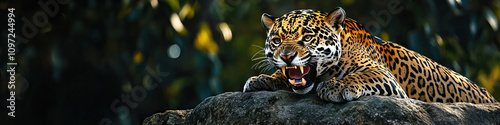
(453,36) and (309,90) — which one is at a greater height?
(453,36)

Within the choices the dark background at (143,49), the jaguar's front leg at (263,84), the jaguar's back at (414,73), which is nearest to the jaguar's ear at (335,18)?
the jaguar's back at (414,73)

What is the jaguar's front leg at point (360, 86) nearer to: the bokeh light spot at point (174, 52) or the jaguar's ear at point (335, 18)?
the jaguar's ear at point (335, 18)

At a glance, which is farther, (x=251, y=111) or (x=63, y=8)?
(x=63, y=8)

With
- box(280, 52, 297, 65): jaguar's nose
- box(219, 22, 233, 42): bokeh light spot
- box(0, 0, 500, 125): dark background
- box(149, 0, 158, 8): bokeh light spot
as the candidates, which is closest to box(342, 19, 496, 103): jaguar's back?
box(280, 52, 297, 65): jaguar's nose

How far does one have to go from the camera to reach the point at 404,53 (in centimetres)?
436

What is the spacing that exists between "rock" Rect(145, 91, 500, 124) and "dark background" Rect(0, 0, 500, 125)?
3.21m

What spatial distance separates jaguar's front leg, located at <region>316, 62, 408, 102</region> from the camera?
3.51 meters

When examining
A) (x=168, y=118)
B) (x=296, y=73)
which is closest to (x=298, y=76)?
(x=296, y=73)

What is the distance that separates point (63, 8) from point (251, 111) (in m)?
4.32

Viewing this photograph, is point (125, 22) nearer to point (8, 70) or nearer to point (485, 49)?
point (8, 70)

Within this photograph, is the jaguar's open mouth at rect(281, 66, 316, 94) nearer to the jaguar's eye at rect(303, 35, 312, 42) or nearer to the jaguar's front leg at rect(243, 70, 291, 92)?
the jaguar's eye at rect(303, 35, 312, 42)

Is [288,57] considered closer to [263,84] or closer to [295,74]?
[295,74]

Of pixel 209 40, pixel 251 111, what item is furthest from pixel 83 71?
pixel 251 111

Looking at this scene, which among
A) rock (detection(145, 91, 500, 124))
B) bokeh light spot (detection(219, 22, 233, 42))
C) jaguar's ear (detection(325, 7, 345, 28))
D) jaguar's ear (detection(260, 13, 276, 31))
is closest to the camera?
rock (detection(145, 91, 500, 124))
